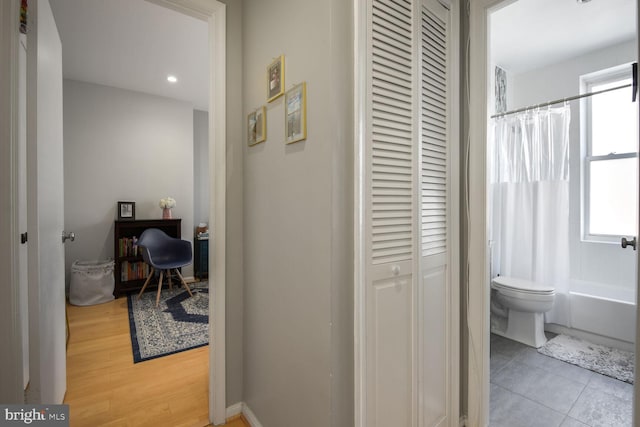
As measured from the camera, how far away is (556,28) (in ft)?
7.89

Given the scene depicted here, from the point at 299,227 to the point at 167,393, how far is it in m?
1.52

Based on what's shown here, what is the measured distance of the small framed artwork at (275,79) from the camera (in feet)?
4.14

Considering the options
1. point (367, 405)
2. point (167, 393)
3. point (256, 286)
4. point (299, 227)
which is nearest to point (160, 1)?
point (299, 227)

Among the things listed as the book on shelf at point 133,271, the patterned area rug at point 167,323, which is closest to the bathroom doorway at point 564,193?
the patterned area rug at point 167,323

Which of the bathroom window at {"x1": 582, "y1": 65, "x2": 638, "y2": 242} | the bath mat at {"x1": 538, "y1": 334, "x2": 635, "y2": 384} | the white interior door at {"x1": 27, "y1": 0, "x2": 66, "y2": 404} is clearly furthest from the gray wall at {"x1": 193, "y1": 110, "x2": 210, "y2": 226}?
the bathroom window at {"x1": 582, "y1": 65, "x2": 638, "y2": 242}

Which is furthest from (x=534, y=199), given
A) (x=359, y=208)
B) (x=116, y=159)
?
(x=116, y=159)

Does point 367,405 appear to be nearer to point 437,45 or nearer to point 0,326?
point 0,326

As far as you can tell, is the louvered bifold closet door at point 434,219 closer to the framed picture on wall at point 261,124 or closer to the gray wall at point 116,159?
the framed picture on wall at point 261,124

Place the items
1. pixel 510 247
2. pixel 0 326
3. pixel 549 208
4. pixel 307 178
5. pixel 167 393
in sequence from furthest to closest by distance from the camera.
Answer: pixel 510 247
pixel 549 208
pixel 167 393
pixel 307 178
pixel 0 326

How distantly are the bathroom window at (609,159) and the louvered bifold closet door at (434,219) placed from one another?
2.43 metres

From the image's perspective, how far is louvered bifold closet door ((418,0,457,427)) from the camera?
1.28 m

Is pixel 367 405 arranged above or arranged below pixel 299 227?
below

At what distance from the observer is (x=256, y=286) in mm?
1506

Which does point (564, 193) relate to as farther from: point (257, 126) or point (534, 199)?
point (257, 126)
